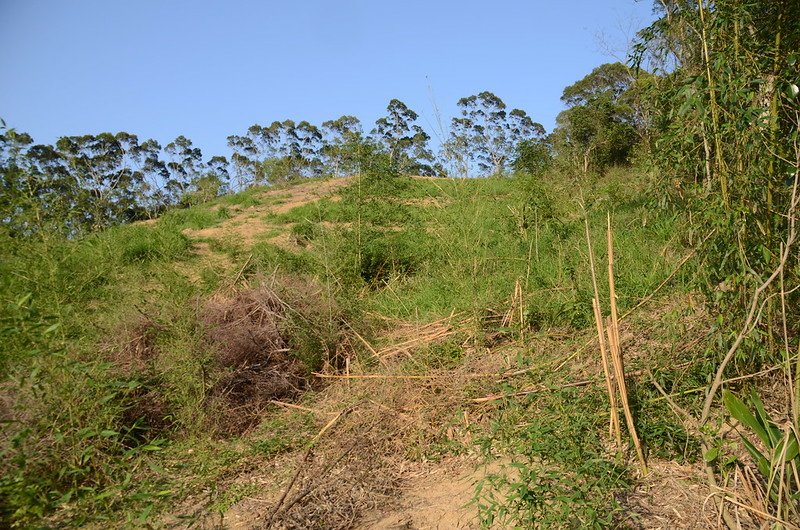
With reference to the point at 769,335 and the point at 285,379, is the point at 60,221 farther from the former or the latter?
the point at 769,335

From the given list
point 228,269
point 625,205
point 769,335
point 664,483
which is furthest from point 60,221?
point 625,205

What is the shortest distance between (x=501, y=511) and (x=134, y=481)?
2.34 metres

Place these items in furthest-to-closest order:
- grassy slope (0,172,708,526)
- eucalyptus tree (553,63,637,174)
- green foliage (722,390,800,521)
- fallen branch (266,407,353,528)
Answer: eucalyptus tree (553,63,637,174)
fallen branch (266,407,353,528)
grassy slope (0,172,708,526)
green foliage (722,390,800,521)

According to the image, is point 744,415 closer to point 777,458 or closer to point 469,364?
point 777,458

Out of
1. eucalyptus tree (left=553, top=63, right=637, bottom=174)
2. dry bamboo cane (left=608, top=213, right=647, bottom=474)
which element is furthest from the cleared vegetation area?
eucalyptus tree (left=553, top=63, right=637, bottom=174)

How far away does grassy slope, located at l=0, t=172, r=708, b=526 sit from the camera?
3043 mm

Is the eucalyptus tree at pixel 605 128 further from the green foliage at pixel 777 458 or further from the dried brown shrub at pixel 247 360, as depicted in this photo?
the green foliage at pixel 777 458

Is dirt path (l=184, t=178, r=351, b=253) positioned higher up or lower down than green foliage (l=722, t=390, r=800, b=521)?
higher up

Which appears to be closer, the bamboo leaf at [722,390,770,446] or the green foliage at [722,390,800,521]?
the green foliage at [722,390,800,521]

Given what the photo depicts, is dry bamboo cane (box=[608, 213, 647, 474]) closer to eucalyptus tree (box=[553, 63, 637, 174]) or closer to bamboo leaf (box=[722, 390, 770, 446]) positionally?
bamboo leaf (box=[722, 390, 770, 446])

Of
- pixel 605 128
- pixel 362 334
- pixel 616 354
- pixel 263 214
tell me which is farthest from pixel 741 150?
pixel 605 128

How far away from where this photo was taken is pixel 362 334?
19.2 feet

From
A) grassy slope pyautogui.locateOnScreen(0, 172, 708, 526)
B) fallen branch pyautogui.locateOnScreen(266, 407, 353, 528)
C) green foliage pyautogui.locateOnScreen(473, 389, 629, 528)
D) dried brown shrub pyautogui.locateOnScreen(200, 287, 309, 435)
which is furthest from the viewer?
dried brown shrub pyautogui.locateOnScreen(200, 287, 309, 435)

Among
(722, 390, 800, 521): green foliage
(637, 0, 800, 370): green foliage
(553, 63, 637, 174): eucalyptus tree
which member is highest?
(553, 63, 637, 174): eucalyptus tree
